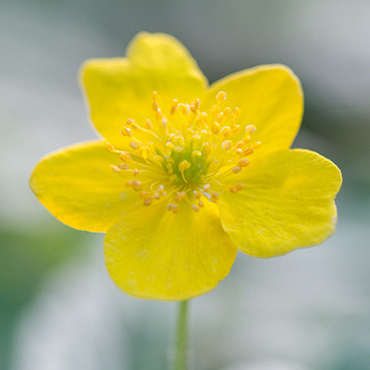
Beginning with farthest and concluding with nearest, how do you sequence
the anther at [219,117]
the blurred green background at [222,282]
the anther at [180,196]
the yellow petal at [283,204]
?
1. the blurred green background at [222,282]
2. the anther at [219,117]
3. the anther at [180,196]
4. the yellow petal at [283,204]

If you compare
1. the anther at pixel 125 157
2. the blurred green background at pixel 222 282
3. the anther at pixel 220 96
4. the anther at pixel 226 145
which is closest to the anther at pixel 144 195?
the anther at pixel 125 157

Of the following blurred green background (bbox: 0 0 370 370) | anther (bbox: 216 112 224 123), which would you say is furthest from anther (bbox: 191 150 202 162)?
blurred green background (bbox: 0 0 370 370)

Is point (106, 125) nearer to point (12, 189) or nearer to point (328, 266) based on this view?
point (12, 189)

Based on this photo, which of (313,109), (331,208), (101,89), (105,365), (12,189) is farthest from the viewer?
(313,109)

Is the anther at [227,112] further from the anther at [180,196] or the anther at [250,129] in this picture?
the anther at [180,196]

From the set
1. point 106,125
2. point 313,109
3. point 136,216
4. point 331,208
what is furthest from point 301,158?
point 313,109
